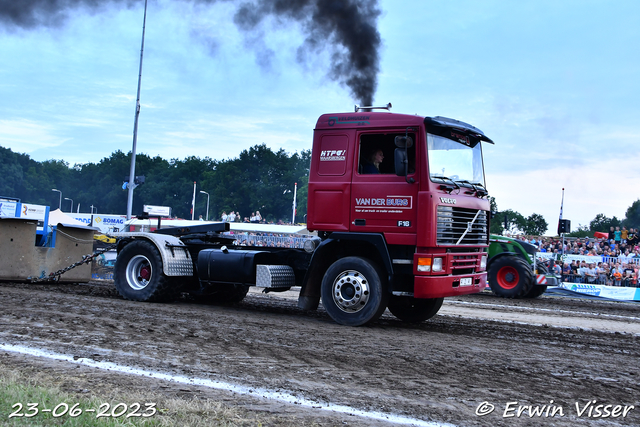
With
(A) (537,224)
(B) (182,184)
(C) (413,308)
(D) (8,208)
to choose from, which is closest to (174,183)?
(B) (182,184)

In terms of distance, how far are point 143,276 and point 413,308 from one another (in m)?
4.83

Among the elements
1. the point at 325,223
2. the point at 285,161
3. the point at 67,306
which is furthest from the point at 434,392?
the point at 285,161

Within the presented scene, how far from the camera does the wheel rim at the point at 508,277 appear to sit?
16.7 m

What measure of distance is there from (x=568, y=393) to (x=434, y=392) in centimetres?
119

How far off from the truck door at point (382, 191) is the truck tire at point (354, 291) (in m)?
0.53

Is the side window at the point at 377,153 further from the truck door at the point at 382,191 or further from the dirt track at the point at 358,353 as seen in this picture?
the dirt track at the point at 358,353

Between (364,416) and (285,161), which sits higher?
(285,161)

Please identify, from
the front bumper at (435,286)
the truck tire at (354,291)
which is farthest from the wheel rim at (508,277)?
the truck tire at (354,291)

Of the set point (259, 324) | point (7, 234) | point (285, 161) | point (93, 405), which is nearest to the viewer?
point (93, 405)

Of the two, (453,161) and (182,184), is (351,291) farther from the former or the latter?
(182,184)

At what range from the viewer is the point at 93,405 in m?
4.09

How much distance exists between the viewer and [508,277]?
16.8 meters

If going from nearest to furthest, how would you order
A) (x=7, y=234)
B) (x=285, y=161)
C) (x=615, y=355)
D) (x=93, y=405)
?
→ (x=93, y=405) → (x=615, y=355) → (x=7, y=234) → (x=285, y=161)

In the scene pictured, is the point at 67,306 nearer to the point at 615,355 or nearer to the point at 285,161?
the point at 615,355
